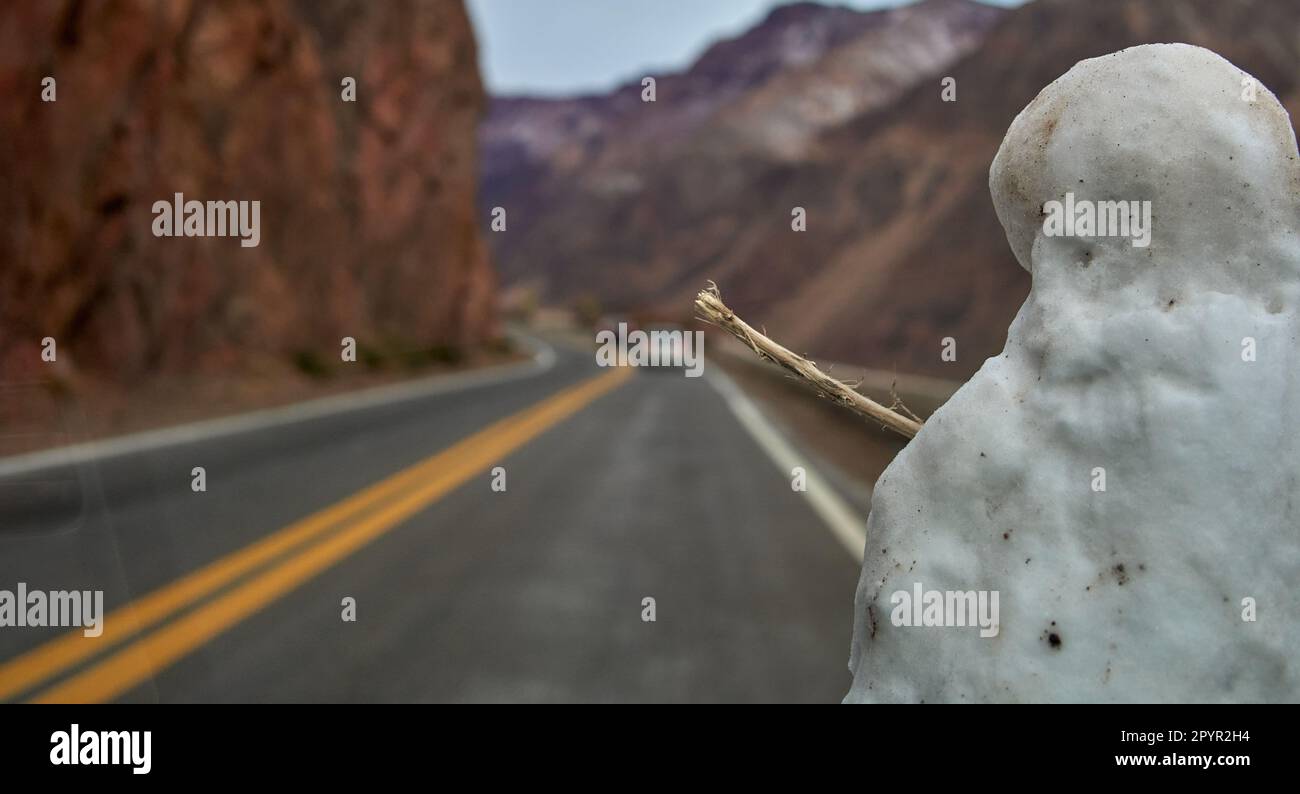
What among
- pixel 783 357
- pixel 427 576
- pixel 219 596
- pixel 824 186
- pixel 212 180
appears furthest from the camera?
pixel 824 186

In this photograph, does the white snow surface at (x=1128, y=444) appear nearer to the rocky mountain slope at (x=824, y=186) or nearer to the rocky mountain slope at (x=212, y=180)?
the rocky mountain slope at (x=824, y=186)

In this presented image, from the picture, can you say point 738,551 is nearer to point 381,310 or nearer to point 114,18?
point 114,18

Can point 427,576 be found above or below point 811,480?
below

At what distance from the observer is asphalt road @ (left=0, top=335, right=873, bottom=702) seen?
462cm

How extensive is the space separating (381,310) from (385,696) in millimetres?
32893

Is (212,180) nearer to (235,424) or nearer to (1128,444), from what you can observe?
(235,424)

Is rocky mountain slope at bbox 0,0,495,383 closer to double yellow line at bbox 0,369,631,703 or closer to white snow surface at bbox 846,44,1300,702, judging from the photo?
double yellow line at bbox 0,369,631,703

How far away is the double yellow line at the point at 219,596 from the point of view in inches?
176

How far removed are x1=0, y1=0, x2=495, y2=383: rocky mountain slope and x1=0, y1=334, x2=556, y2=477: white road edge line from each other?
3.33m

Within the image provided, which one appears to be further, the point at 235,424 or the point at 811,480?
the point at 235,424

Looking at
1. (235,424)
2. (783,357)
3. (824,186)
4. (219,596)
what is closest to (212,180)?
(235,424)

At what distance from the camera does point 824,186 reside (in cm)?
6400

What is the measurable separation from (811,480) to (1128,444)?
1007cm
